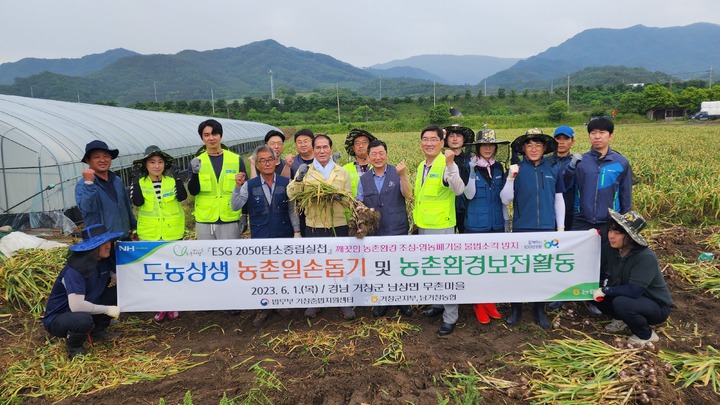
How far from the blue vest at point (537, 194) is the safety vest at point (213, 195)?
321cm

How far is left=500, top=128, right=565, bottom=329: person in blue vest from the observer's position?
14.1 ft

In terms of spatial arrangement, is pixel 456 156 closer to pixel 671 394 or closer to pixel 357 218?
pixel 357 218

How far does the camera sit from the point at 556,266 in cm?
433

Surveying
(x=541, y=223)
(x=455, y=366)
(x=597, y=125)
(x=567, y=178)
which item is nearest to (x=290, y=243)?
(x=455, y=366)

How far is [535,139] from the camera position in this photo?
4.28 metres

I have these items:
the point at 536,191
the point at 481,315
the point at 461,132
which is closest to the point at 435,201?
the point at 461,132

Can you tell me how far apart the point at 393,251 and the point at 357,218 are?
1.69 feet

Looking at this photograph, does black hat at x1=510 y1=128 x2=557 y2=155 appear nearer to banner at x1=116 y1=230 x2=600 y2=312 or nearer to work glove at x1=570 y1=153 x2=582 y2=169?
work glove at x1=570 y1=153 x2=582 y2=169

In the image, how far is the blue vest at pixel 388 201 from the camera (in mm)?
4520

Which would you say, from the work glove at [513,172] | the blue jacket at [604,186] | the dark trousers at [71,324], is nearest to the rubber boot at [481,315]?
the work glove at [513,172]

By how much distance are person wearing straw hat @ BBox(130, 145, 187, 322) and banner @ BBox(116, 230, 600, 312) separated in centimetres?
33

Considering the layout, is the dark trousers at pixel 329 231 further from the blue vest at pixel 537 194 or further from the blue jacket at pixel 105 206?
the blue jacket at pixel 105 206

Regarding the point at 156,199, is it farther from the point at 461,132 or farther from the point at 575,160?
the point at 575,160

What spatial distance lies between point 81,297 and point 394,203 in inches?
127
